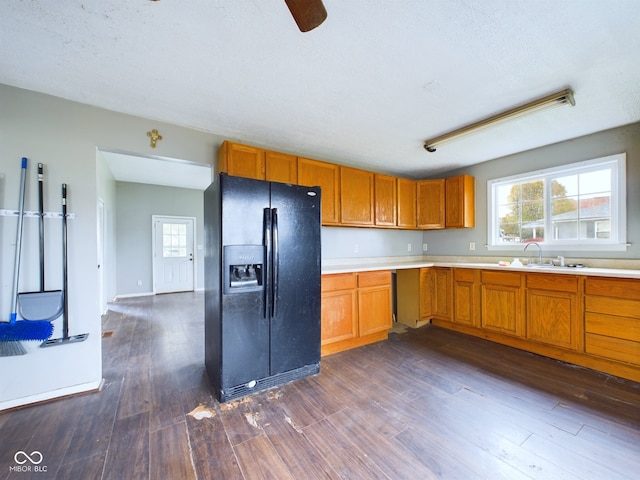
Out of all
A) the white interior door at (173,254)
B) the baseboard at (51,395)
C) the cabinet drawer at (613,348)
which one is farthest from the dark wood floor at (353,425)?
the white interior door at (173,254)

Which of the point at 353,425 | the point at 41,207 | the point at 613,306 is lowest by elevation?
the point at 353,425

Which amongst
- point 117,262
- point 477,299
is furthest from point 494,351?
point 117,262

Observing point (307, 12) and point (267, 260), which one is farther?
point (267, 260)

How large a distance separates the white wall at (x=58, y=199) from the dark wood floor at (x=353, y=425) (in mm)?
201

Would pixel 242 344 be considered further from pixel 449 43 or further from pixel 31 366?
pixel 449 43

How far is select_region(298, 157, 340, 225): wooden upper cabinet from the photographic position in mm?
3051

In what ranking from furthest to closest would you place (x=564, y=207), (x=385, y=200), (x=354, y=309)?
(x=385, y=200), (x=564, y=207), (x=354, y=309)

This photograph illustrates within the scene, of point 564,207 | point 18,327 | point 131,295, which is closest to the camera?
point 18,327

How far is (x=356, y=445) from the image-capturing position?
5.09 ft

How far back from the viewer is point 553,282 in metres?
2.67

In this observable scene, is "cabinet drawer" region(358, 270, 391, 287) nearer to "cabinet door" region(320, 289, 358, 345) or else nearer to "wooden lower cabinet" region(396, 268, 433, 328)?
"cabinet door" region(320, 289, 358, 345)

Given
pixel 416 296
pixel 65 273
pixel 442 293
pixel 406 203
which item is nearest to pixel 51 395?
pixel 65 273

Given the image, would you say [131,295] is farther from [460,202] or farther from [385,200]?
[460,202]

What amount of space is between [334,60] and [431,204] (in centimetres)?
296
